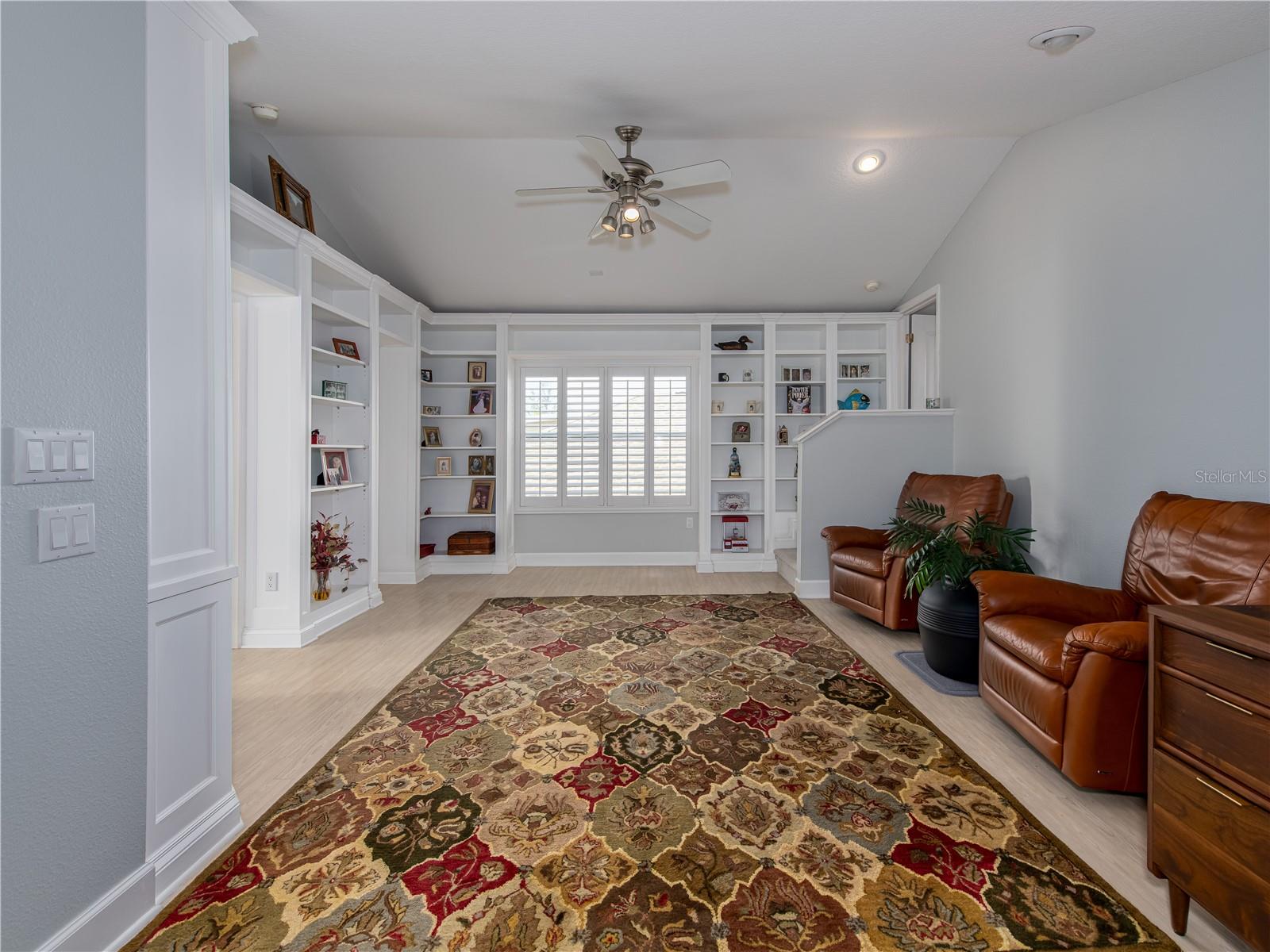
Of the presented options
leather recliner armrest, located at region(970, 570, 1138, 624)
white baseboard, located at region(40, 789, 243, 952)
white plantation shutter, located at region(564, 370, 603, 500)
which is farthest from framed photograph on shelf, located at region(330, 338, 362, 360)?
leather recliner armrest, located at region(970, 570, 1138, 624)

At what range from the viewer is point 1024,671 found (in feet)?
7.54

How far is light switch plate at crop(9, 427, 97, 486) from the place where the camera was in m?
1.27

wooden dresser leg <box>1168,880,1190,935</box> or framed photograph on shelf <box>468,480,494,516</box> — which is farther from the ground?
framed photograph on shelf <box>468,480,494,516</box>

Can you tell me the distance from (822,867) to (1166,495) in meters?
2.17

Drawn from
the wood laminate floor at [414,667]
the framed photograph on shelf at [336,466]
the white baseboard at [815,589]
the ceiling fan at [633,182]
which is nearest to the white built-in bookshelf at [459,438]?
the wood laminate floor at [414,667]

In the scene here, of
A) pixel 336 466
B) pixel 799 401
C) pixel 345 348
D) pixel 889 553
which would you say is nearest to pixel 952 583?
pixel 889 553

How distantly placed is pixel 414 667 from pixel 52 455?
2329mm

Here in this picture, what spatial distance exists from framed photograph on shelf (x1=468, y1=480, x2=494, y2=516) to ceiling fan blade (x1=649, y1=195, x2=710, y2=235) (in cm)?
335

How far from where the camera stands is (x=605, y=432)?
6.32 m

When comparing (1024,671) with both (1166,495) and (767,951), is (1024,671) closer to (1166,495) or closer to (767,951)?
(1166,495)

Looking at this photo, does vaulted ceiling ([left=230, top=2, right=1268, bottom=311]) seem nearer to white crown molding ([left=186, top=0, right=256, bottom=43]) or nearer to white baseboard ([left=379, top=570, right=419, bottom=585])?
white crown molding ([left=186, top=0, right=256, bottom=43])

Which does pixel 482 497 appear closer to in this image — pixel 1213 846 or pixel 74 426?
pixel 74 426

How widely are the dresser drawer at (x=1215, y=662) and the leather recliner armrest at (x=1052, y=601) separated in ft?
3.48

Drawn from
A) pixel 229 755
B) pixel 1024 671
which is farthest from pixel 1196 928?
pixel 229 755
